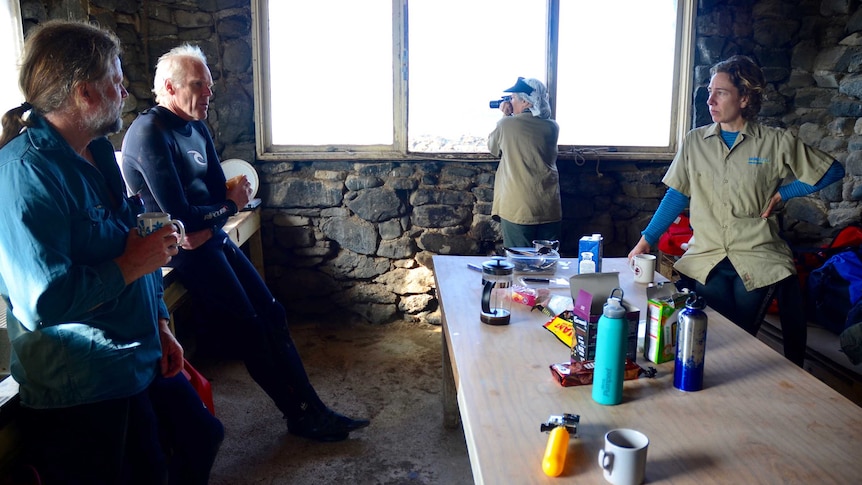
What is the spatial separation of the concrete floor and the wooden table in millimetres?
954

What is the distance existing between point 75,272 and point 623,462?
3.81 ft

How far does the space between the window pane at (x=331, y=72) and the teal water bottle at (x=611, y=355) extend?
2.95m

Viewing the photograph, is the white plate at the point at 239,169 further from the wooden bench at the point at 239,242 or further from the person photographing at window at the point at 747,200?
the person photographing at window at the point at 747,200

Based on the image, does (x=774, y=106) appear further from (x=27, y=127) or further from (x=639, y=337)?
(x=27, y=127)

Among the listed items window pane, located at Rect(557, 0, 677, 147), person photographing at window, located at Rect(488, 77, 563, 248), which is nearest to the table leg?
person photographing at window, located at Rect(488, 77, 563, 248)

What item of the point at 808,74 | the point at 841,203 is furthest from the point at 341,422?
the point at 808,74

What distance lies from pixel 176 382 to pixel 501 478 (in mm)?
1095

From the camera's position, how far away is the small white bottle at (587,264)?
2281 millimetres

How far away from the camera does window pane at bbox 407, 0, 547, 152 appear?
3941 millimetres

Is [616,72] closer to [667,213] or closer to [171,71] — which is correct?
[667,213]

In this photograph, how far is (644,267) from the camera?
2.21 meters

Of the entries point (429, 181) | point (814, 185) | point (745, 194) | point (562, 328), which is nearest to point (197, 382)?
point (562, 328)

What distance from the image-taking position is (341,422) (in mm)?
2617

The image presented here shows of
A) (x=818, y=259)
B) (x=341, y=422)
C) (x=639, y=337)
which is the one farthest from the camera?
(x=818, y=259)
